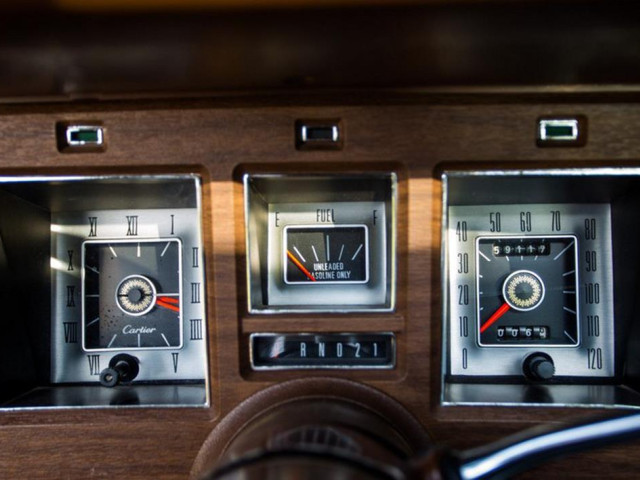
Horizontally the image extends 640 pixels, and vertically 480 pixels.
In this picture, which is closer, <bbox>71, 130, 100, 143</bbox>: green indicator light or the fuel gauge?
<bbox>71, 130, 100, 143</bbox>: green indicator light

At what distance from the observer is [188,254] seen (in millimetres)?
1412

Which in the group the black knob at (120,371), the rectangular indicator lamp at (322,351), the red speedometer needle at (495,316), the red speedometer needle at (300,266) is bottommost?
the black knob at (120,371)

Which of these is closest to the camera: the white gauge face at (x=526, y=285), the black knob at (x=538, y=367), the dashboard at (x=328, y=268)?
the dashboard at (x=328, y=268)

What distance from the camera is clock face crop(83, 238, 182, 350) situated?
55.7 inches

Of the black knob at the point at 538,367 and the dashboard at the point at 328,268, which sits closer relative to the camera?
the dashboard at the point at 328,268

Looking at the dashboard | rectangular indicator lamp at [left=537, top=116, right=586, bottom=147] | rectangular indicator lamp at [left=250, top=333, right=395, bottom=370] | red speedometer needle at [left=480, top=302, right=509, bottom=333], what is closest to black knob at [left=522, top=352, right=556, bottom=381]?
the dashboard

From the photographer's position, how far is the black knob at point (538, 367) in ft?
4.24

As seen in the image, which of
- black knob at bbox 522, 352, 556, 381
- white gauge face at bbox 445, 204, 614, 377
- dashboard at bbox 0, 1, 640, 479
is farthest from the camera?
white gauge face at bbox 445, 204, 614, 377

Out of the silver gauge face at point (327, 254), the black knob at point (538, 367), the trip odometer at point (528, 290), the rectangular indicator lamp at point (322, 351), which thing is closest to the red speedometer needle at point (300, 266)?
the silver gauge face at point (327, 254)

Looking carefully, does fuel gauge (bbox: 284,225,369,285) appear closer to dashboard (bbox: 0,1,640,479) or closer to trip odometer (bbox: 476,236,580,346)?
dashboard (bbox: 0,1,640,479)

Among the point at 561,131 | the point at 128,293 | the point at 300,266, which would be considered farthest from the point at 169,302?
the point at 561,131

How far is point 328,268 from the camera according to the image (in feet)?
4.45

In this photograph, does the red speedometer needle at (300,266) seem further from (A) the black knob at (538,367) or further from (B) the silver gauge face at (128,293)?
(A) the black knob at (538,367)

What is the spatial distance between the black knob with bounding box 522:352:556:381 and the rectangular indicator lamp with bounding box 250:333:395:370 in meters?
0.35
